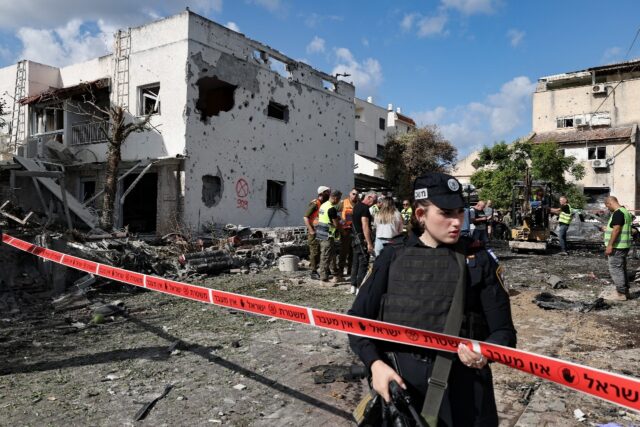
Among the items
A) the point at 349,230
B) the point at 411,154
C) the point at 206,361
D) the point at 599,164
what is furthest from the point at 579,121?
the point at 206,361

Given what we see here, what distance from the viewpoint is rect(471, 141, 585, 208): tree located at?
2725cm

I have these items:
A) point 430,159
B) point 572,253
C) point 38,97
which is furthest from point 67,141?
point 430,159

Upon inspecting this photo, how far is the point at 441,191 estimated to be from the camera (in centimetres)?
206

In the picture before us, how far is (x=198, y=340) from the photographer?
5.69 metres

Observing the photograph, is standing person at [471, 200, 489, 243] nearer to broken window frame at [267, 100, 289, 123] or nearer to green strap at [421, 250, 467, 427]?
green strap at [421, 250, 467, 427]

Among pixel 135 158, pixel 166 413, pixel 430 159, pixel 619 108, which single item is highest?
pixel 619 108

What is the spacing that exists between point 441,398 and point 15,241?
25.3 feet

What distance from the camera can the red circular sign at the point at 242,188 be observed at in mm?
16750

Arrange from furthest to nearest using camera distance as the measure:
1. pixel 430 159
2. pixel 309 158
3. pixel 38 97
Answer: pixel 430 159
pixel 309 158
pixel 38 97

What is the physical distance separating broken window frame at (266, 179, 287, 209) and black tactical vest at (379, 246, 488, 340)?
1640 centimetres

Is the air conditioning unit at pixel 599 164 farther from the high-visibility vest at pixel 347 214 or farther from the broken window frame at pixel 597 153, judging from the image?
the high-visibility vest at pixel 347 214

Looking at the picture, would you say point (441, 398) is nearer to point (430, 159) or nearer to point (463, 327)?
point (463, 327)

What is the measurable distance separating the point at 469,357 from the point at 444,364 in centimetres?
11

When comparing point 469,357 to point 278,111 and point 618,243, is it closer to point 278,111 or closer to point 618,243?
point 618,243
